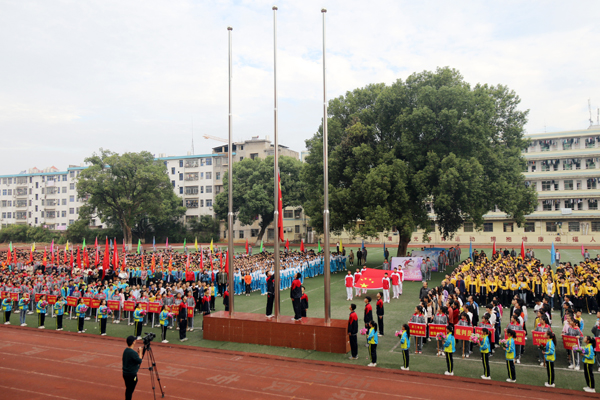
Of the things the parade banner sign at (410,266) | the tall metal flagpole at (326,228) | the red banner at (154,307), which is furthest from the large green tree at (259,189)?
the tall metal flagpole at (326,228)

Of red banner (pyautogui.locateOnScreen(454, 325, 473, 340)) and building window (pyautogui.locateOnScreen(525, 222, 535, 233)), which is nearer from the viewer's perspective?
A: red banner (pyautogui.locateOnScreen(454, 325, 473, 340))

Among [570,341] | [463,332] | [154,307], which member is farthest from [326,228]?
[154,307]

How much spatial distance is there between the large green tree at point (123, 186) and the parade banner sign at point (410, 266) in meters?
38.9

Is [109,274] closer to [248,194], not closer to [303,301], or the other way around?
[303,301]

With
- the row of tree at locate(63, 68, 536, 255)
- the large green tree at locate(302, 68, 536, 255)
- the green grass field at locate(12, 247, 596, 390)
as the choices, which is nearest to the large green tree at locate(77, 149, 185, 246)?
the row of tree at locate(63, 68, 536, 255)

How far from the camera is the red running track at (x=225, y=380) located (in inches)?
384

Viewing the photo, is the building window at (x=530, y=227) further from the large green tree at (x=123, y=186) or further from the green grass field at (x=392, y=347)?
the large green tree at (x=123, y=186)

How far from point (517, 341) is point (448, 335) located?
1990 millimetres

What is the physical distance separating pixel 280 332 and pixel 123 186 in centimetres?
4593

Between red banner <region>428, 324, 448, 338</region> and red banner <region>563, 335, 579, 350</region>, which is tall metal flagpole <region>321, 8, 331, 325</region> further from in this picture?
red banner <region>563, 335, 579, 350</region>

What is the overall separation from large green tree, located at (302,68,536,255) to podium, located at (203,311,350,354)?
13.8 m

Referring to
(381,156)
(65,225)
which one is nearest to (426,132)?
(381,156)

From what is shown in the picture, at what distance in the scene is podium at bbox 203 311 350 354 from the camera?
12719 mm

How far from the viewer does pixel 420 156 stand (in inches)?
1093
